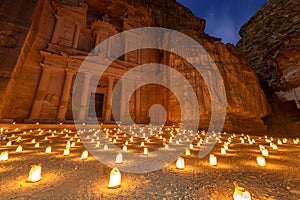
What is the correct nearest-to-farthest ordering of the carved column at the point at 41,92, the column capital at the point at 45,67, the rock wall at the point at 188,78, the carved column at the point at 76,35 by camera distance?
the rock wall at the point at 188,78, the carved column at the point at 41,92, the column capital at the point at 45,67, the carved column at the point at 76,35

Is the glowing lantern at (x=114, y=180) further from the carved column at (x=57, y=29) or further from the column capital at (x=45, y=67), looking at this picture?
the carved column at (x=57, y=29)

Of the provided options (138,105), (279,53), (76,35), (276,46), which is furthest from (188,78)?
(76,35)

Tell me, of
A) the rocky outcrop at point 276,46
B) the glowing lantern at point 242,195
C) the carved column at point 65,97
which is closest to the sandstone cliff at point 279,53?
the rocky outcrop at point 276,46

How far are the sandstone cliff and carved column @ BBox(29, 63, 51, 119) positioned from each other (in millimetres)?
19959

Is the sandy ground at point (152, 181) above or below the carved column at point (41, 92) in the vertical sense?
below

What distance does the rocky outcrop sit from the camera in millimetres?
10781

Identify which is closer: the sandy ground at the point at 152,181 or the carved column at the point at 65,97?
the sandy ground at the point at 152,181

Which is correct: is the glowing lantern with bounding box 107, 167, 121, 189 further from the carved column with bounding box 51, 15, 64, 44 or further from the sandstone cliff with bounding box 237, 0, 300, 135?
the carved column with bounding box 51, 15, 64, 44

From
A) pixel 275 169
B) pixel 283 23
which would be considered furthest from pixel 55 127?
pixel 283 23

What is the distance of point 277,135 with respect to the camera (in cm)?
1042

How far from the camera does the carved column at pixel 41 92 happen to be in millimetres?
10375

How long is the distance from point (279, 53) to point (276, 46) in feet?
6.56

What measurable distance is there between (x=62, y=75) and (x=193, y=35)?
1351cm

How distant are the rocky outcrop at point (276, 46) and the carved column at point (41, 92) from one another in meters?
20.4
